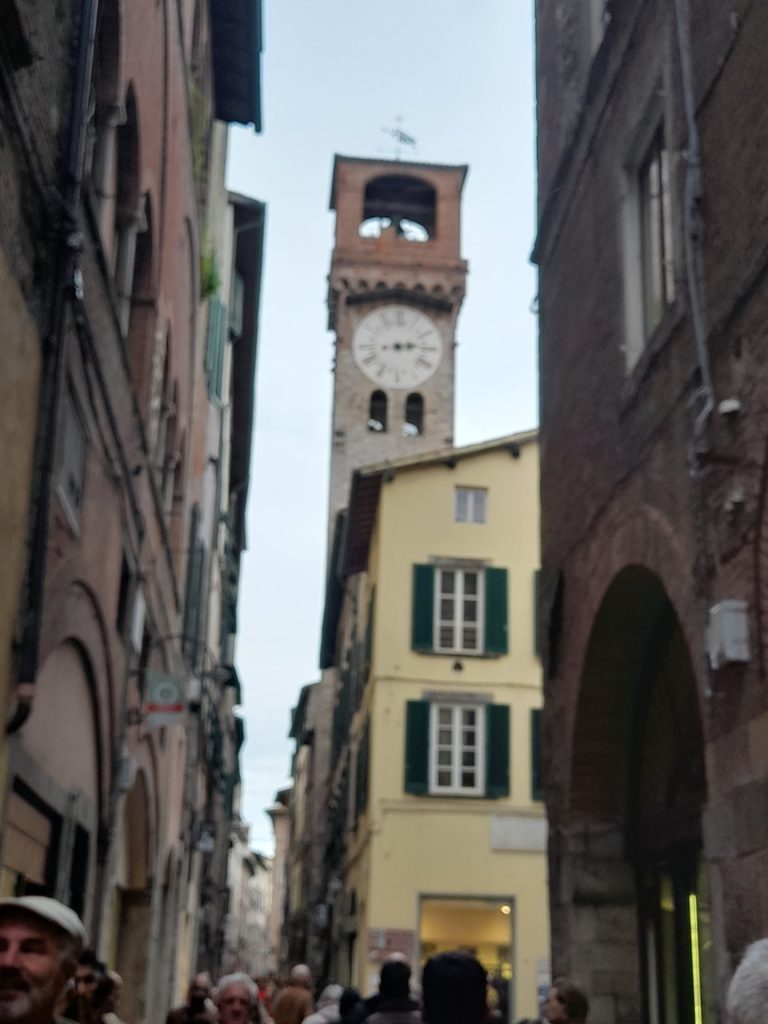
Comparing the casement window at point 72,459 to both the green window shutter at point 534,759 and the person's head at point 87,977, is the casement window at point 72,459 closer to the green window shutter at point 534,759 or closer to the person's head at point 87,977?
the person's head at point 87,977

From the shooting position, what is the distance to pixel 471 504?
23797mm

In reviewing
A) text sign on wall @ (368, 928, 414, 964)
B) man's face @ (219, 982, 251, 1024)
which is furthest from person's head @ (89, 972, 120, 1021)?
text sign on wall @ (368, 928, 414, 964)

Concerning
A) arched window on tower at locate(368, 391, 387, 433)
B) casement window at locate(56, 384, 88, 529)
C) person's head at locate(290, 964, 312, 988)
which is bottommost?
person's head at locate(290, 964, 312, 988)

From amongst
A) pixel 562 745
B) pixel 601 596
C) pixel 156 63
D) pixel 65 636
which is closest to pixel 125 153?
pixel 156 63

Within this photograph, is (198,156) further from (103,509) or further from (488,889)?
(488,889)

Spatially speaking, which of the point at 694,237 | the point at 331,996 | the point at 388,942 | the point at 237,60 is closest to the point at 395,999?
the point at 331,996

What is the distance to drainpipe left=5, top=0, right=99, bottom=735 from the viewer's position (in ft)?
21.3

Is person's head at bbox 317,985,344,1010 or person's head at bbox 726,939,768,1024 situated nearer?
person's head at bbox 726,939,768,1024

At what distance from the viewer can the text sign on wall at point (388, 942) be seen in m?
21.3

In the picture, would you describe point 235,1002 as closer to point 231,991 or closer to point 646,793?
point 231,991

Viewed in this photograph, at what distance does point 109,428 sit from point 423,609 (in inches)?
556

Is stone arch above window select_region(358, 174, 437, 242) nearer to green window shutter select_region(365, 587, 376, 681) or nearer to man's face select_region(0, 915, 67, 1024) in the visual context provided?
green window shutter select_region(365, 587, 376, 681)

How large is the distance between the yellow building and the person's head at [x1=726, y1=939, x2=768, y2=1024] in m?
18.7

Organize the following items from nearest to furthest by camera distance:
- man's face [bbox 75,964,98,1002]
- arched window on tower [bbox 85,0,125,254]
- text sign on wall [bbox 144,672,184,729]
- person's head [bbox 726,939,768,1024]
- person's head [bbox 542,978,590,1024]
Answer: person's head [bbox 726,939,768,1024], man's face [bbox 75,964,98,1002], person's head [bbox 542,978,590,1024], arched window on tower [bbox 85,0,125,254], text sign on wall [bbox 144,672,184,729]
